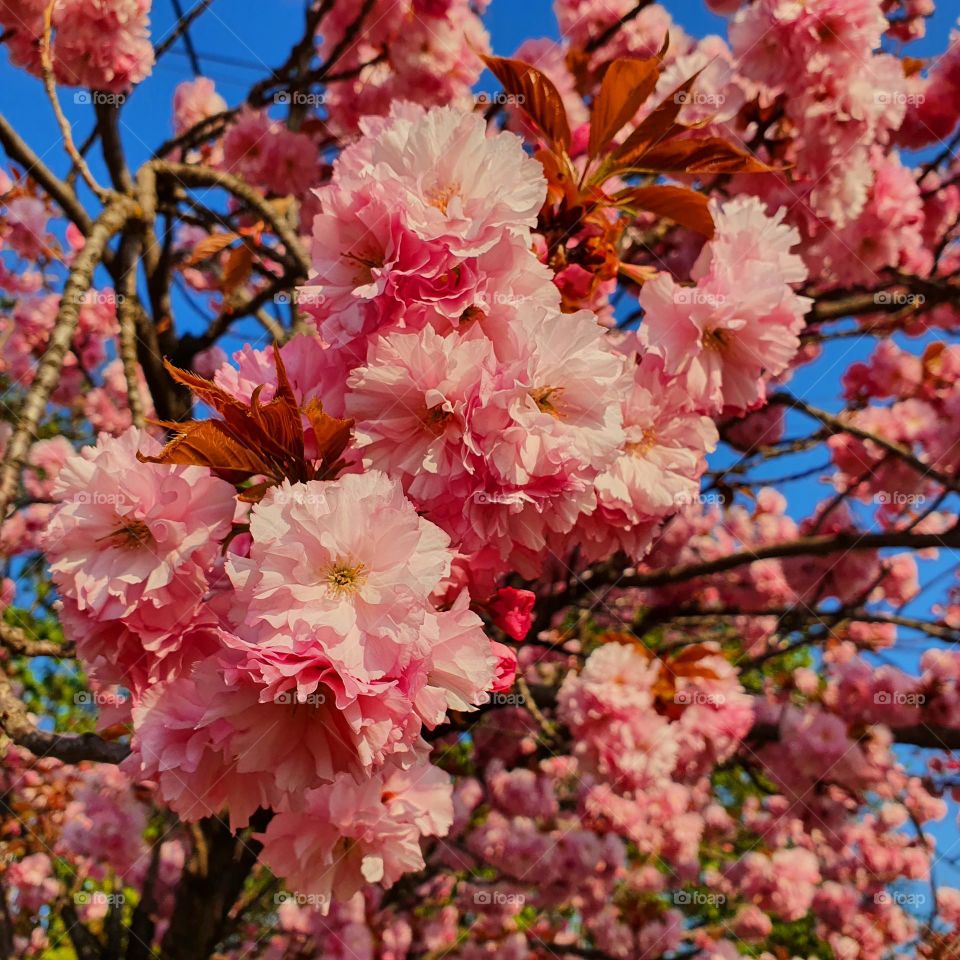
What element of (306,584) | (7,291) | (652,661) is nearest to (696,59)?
(306,584)

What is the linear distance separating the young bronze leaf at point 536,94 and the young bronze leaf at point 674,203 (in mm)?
134

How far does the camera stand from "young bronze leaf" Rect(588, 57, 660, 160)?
1061mm

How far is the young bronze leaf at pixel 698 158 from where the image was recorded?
3.67 feet

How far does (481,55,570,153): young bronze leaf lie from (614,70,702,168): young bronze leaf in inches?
3.8

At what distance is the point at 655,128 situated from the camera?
1080 mm

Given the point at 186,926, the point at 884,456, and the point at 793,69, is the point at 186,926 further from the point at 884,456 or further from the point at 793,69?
the point at 884,456

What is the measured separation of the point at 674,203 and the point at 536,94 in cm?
27

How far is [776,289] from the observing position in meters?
1.11
